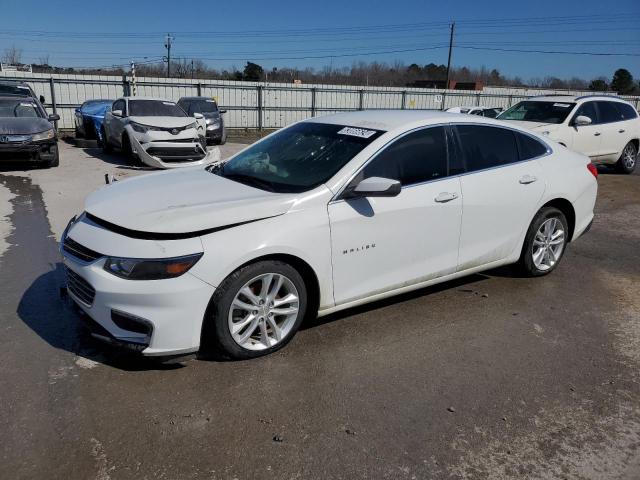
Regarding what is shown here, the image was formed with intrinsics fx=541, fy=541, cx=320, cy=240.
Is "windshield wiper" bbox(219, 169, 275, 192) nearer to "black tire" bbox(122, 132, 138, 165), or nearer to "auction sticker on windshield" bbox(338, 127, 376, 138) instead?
"auction sticker on windshield" bbox(338, 127, 376, 138)

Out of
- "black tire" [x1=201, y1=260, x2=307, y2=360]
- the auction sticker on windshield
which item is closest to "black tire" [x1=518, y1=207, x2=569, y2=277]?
the auction sticker on windshield

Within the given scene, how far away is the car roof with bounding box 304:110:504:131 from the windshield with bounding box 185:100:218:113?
15507mm

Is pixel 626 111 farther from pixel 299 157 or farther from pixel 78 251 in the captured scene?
pixel 78 251

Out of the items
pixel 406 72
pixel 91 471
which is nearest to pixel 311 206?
pixel 91 471

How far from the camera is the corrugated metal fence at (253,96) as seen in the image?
23.3m

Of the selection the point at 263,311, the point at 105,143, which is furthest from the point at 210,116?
the point at 263,311

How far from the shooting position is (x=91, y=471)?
2555 millimetres

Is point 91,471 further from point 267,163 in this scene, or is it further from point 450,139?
point 450,139

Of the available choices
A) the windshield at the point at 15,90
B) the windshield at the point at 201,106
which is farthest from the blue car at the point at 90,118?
the windshield at the point at 15,90

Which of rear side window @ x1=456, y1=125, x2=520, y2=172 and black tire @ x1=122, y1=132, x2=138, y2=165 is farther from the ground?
rear side window @ x1=456, y1=125, x2=520, y2=172

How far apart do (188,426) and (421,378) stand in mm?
1476

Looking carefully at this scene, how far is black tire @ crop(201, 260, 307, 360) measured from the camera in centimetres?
333

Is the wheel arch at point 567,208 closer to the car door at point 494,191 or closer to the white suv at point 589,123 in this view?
the car door at point 494,191

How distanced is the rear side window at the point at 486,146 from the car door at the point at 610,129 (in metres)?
8.30
